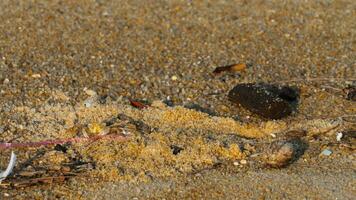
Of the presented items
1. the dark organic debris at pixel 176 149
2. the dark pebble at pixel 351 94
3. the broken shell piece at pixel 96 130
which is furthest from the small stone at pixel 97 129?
the dark pebble at pixel 351 94

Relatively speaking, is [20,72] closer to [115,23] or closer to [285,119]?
[115,23]

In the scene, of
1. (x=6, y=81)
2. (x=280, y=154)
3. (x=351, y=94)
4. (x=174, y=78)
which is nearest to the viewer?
(x=280, y=154)

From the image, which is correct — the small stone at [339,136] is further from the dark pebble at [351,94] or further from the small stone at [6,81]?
the small stone at [6,81]

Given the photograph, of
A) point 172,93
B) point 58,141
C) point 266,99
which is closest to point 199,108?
point 172,93

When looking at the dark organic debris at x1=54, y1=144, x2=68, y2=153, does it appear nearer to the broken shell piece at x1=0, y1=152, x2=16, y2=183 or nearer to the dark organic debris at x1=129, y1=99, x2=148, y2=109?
the broken shell piece at x1=0, y1=152, x2=16, y2=183

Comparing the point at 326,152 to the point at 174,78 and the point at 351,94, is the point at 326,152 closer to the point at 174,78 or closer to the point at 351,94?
the point at 351,94

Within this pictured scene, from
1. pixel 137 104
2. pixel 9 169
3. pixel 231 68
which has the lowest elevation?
pixel 231 68
